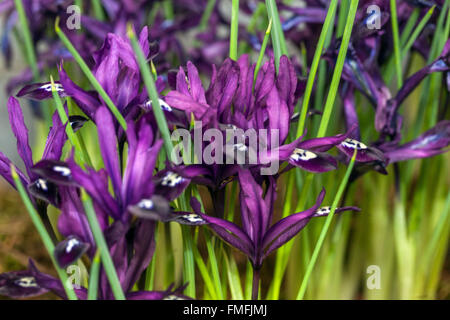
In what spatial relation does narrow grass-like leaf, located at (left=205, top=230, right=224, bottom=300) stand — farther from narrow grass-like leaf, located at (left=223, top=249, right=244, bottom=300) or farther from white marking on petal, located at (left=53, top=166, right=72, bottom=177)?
white marking on petal, located at (left=53, top=166, right=72, bottom=177)

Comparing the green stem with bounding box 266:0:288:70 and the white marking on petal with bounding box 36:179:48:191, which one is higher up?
the green stem with bounding box 266:0:288:70

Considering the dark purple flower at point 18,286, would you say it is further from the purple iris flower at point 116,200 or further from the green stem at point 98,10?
the green stem at point 98,10

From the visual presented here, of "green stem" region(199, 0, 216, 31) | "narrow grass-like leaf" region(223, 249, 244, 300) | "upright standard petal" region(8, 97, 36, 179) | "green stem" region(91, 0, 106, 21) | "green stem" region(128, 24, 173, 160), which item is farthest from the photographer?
"green stem" region(199, 0, 216, 31)

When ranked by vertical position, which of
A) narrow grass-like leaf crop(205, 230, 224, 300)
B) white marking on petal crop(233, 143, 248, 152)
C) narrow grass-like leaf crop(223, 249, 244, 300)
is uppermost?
white marking on petal crop(233, 143, 248, 152)

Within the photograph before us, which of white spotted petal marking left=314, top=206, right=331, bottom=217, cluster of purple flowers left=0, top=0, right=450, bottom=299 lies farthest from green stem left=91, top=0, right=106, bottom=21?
white spotted petal marking left=314, top=206, right=331, bottom=217
